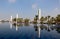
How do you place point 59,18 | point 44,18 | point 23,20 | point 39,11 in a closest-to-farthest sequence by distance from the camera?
1. point 39,11
2. point 59,18
3. point 44,18
4. point 23,20

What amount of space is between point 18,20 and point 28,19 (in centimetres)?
1356

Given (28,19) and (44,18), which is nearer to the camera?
(44,18)

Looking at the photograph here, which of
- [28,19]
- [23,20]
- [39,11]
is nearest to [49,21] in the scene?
[39,11]

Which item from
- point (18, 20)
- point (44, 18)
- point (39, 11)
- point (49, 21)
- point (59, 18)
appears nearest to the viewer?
point (39, 11)

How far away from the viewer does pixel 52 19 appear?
110 metres

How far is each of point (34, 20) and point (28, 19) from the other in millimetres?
8776

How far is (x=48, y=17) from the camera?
4363 inches

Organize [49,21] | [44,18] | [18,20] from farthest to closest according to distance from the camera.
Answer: [18,20]
[44,18]
[49,21]

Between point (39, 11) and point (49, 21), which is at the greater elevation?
point (39, 11)

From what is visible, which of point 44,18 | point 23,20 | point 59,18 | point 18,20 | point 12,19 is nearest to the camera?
point 59,18

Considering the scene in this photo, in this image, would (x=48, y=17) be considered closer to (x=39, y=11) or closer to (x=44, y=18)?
(x=44, y=18)

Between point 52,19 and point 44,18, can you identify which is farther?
point 44,18

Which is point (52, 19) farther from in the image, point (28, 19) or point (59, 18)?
point (28, 19)

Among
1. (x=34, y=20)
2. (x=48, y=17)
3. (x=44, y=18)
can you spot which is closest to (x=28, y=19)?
(x=34, y=20)
